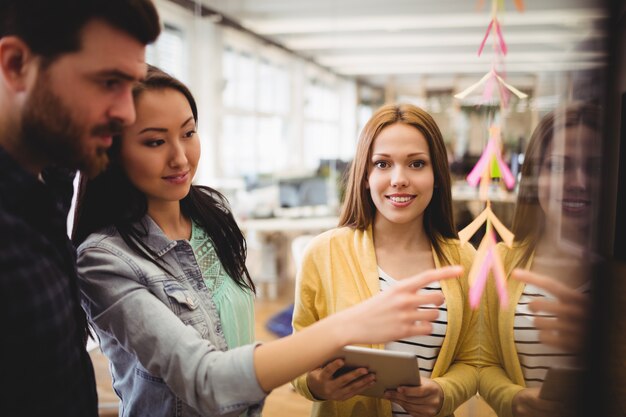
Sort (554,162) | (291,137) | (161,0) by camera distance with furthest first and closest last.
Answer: (291,137), (161,0), (554,162)

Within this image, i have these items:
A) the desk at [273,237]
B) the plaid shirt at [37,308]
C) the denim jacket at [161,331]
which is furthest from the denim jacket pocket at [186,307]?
the desk at [273,237]

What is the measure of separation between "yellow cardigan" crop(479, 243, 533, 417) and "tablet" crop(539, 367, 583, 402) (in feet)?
0.20

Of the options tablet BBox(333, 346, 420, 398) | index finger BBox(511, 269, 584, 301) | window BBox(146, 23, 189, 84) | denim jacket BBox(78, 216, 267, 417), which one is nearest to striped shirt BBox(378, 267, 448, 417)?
tablet BBox(333, 346, 420, 398)

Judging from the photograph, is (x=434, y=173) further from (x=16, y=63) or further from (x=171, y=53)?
(x=171, y=53)

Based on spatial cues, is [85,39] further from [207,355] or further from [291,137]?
[291,137]

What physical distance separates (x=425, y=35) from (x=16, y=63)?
2.83 metres

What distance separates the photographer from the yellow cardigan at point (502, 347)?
84cm

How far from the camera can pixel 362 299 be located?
1062 millimetres

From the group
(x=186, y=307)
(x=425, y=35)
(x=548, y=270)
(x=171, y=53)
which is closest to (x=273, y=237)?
(x=171, y=53)

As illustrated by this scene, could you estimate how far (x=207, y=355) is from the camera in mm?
794

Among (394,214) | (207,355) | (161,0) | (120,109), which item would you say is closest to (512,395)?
(394,214)

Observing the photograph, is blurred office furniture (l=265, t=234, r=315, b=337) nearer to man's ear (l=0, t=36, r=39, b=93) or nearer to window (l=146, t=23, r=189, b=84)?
window (l=146, t=23, r=189, b=84)

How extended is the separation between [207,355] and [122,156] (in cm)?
40

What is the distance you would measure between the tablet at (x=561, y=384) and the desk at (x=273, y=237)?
385 centimetres
